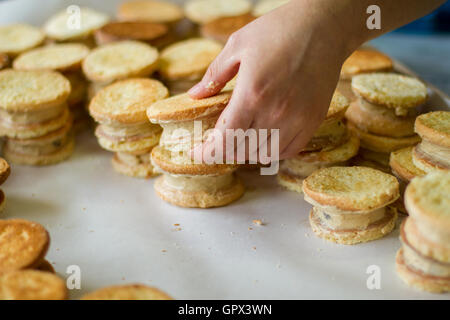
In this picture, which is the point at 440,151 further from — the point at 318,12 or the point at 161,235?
the point at 161,235

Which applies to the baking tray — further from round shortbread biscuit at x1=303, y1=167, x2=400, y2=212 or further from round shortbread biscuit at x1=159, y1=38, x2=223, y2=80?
round shortbread biscuit at x1=159, y1=38, x2=223, y2=80

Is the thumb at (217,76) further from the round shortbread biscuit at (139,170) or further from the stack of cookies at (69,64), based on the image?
the stack of cookies at (69,64)

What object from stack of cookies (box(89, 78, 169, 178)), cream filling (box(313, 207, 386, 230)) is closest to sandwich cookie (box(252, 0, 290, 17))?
stack of cookies (box(89, 78, 169, 178))

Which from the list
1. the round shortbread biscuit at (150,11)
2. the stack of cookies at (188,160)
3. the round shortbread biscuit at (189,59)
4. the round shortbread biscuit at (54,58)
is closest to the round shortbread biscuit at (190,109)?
the stack of cookies at (188,160)

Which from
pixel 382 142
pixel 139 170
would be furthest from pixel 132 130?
pixel 382 142

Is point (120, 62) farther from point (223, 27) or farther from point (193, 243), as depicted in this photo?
point (193, 243)

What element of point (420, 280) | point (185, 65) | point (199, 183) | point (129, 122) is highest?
point (185, 65)
